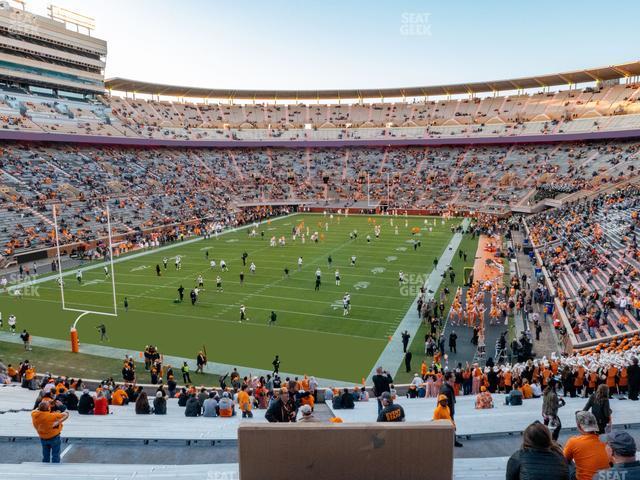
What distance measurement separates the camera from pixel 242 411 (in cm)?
1092

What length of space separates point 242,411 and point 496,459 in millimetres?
5826

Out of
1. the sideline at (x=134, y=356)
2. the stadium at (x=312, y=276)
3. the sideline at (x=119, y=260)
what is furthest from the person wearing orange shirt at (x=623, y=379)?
the sideline at (x=119, y=260)

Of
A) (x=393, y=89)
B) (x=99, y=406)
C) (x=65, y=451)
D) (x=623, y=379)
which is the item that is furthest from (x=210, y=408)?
(x=393, y=89)

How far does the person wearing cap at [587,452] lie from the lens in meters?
4.10

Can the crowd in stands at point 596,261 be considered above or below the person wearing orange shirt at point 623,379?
above

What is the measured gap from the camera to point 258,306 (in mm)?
→ 23219

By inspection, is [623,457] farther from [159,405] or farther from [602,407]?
[159,405]

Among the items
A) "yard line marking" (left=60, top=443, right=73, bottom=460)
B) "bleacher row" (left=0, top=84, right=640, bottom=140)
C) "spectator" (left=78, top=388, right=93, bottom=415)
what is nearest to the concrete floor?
"yard line marking" (left=60, top=443, right=73, bottom=460)

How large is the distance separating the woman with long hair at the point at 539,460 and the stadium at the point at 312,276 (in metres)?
0.01

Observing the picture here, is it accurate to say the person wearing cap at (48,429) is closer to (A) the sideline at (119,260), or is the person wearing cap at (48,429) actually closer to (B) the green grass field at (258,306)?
(B) the green grass field at (258,306)

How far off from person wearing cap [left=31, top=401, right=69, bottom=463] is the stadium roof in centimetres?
6909

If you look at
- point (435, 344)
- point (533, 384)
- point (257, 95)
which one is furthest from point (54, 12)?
point (533, 384)

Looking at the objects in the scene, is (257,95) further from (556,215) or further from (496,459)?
(496,459)

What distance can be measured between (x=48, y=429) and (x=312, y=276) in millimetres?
21828
